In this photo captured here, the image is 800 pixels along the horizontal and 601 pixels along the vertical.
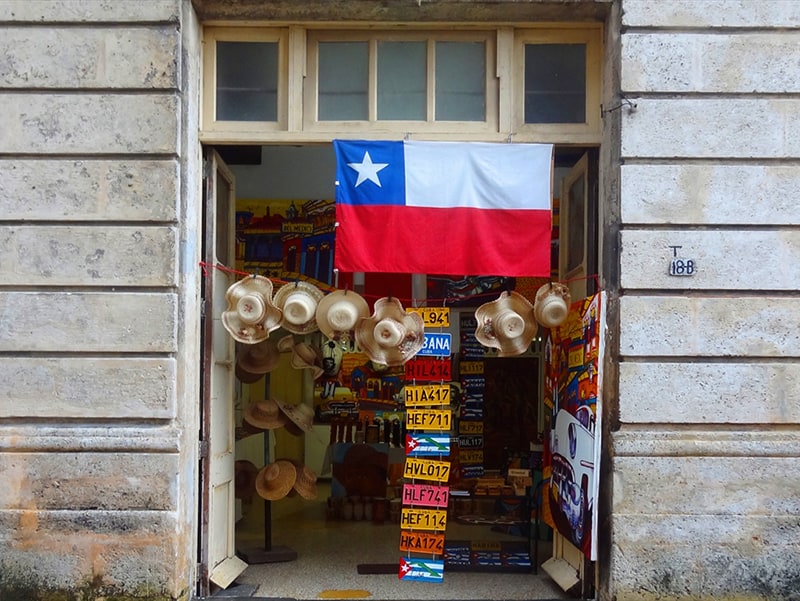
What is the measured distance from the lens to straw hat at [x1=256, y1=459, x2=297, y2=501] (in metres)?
7.82

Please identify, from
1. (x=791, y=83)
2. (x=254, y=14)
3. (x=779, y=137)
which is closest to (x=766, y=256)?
(x=779, y=137)

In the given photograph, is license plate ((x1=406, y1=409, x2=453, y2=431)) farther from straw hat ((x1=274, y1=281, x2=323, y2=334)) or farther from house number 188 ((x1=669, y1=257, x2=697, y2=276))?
house number 188 ((x1=669, y1=257, x2=697, y2=276))

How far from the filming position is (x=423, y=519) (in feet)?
21.8

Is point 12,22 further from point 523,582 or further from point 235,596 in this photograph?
point 523,582

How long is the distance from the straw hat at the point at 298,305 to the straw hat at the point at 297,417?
1566 millimetres

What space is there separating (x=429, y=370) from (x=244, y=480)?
2652 millimetres

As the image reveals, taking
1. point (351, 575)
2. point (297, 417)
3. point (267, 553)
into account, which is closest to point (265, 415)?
point (297, 417)

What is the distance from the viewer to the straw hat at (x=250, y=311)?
6.48m

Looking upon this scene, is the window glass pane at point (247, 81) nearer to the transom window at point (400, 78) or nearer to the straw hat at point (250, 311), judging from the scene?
the transom window at point (400, 78)

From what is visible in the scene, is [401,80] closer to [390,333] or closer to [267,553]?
[390,333]

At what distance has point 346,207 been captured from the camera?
6344 mm

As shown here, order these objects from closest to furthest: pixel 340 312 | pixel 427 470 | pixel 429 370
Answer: pixel 340 312 < pixel 427 470 < pixel 429 370

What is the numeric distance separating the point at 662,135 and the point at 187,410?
14.6ft

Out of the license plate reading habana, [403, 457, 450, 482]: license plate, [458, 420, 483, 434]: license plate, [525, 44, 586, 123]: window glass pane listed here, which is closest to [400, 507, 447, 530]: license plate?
[403, 457, 450, 482]: license plate
